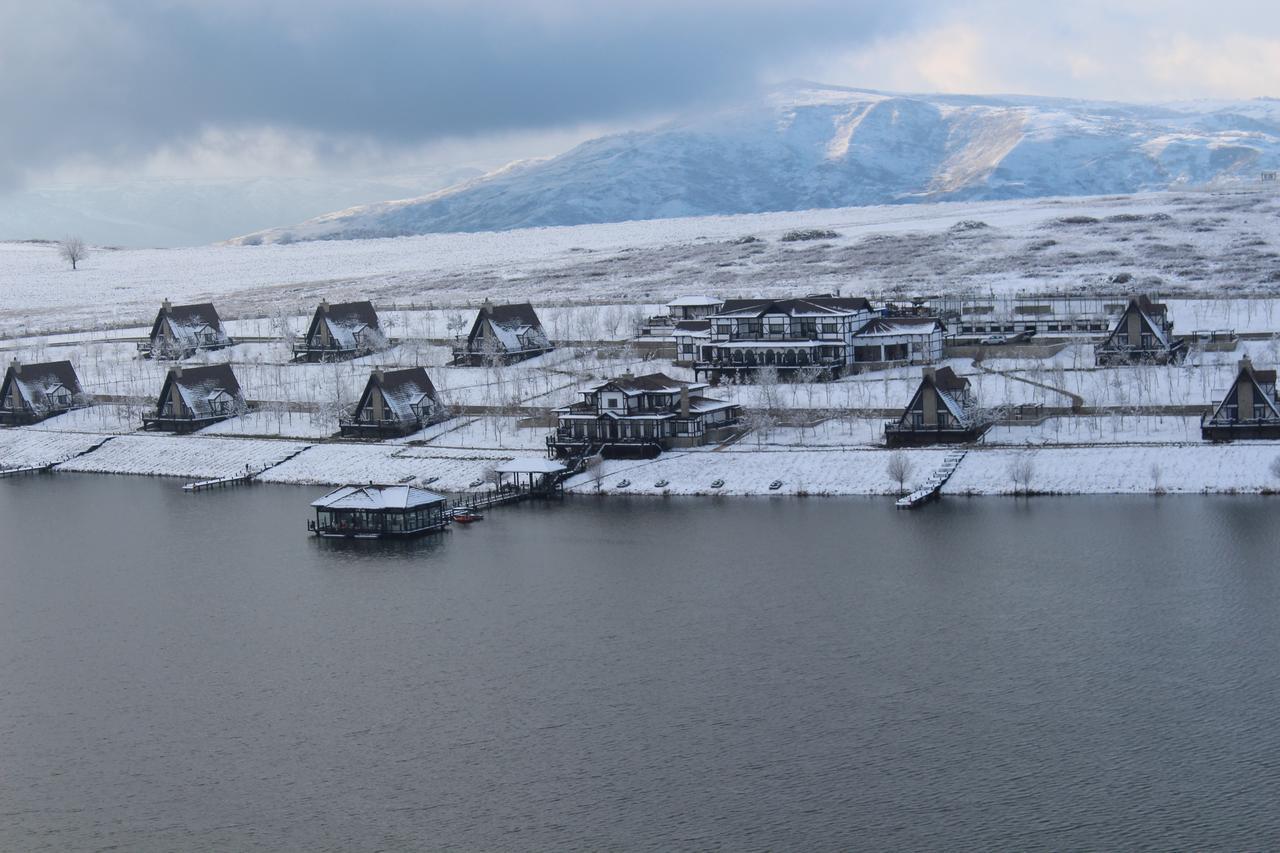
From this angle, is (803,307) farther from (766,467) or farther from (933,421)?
(766,467)

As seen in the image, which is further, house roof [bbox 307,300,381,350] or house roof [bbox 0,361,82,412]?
house roof [bbox 307,300,381,350]

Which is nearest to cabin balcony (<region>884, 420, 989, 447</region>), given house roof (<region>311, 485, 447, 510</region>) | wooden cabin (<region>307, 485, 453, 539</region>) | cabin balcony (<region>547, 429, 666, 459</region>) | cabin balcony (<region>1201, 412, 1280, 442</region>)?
cabin balcony (<region>1201, 412, 1280, 442</region>)

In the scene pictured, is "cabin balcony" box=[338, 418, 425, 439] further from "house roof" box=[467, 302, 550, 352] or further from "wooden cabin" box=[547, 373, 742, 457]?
"house roof" box=[467, 302, 550, 352]

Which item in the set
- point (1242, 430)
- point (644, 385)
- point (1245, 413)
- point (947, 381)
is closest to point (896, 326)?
point (947, 381)

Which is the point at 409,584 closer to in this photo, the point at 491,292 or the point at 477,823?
the point at 477,823

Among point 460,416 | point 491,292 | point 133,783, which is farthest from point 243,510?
point 491,292

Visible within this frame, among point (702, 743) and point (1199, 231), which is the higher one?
Result: point (1199, 231)
